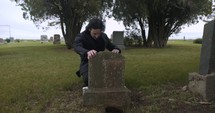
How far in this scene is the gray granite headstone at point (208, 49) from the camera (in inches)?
236

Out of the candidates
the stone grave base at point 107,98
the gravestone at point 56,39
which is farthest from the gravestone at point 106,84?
the gravestone at point 56,39

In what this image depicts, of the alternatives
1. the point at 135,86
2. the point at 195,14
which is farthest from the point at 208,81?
the point at 195,14

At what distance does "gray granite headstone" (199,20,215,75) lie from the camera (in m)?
5.99

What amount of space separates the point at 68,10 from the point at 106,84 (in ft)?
64.5

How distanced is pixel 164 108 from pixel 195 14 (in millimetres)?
23110

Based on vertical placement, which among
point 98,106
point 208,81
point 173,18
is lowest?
point 98,106

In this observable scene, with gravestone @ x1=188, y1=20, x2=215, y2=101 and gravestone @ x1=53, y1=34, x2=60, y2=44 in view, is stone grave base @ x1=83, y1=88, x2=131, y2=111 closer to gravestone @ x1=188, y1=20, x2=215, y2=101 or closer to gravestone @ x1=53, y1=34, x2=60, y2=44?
gravestone @ x1=188, y1=20, x2=215, y2=101

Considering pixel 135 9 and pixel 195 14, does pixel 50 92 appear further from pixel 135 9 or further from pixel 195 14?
pixel 195 14

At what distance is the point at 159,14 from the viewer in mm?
27375

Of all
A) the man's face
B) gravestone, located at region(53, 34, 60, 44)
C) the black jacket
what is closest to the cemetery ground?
the black jacket

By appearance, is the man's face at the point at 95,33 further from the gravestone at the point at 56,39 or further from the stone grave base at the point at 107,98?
the gravestone at the point at 56,39

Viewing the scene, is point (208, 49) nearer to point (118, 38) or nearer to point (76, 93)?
point (76, 93)

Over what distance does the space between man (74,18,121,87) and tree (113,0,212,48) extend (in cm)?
1791

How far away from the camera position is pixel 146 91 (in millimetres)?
6570
